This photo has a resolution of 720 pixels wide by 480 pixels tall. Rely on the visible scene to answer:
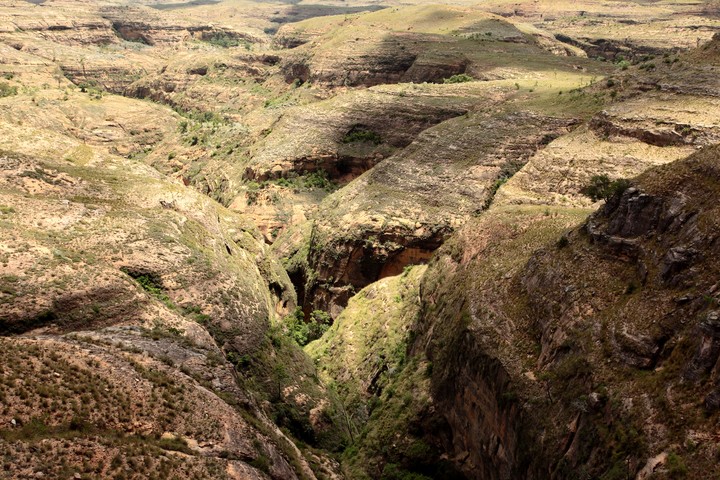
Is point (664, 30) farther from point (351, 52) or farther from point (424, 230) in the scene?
point (424, 230)

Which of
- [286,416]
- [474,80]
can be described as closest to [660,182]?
[286,416]

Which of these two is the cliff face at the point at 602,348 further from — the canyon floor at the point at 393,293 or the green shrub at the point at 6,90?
the green shrub at the point at 6,90

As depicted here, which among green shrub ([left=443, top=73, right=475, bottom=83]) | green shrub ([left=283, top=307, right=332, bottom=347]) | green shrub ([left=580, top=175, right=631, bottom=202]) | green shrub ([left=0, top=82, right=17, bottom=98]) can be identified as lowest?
green shrub ([left=283, top=307, right=332, bottom=347])

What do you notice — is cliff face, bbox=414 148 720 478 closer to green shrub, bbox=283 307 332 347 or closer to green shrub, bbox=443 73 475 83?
green shrub, bbox=283 307 332 347

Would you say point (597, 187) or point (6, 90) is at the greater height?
point (597, 187)

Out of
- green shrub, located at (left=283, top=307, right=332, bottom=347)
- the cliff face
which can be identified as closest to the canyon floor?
the cliff face

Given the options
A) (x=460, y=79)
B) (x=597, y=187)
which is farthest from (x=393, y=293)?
(x=460, y=79)


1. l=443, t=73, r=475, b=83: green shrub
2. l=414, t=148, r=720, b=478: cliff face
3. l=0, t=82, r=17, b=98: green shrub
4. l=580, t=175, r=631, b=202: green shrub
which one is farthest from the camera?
l=0, t=82, r=17, b=98: green shrub

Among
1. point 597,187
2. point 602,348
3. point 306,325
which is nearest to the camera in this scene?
point 602,348

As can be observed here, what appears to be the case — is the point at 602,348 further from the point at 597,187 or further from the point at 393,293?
the point at 393,293
